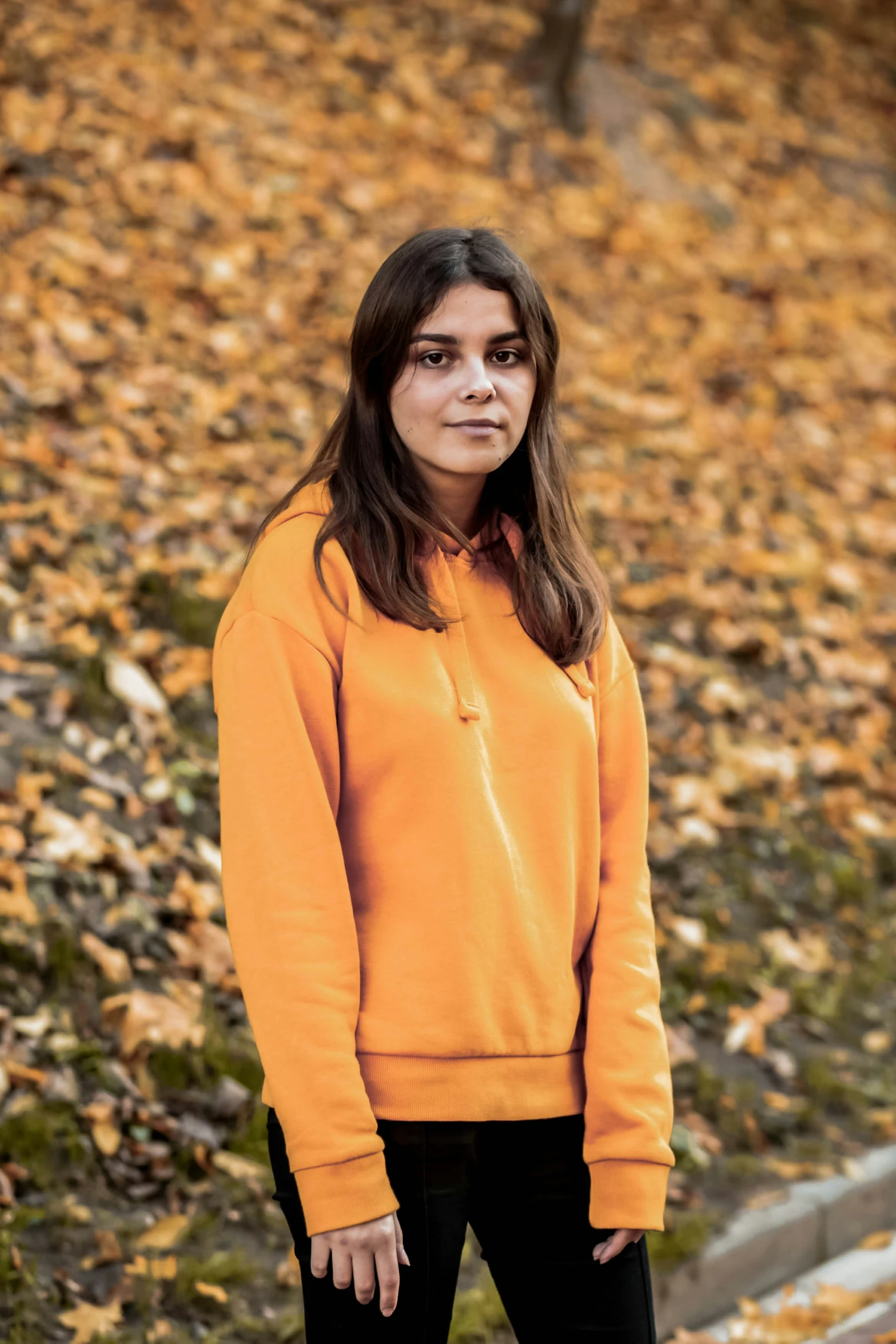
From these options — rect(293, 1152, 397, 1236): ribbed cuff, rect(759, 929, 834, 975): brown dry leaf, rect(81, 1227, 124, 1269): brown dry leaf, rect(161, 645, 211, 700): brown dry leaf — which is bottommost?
rect(759, 929, 834, 975): brown dry leaf

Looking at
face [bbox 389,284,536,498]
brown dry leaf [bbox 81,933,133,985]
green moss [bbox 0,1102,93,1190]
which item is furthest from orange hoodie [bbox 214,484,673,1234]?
brown dry leaf [bbox 81,933,133,985]

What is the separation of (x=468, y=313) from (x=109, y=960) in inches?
84.0

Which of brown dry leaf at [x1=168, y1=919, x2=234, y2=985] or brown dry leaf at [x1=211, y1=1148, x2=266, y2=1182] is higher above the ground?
brown dry leaf at [x1=168, y1=919, x2=234, y2=985]

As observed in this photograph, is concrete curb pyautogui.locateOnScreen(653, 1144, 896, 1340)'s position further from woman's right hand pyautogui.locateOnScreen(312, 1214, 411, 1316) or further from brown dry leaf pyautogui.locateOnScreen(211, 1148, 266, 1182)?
woman's right hand pyautogui.locateOnScreen(312, 1214, 411, 1316)

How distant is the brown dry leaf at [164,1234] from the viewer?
281 cm

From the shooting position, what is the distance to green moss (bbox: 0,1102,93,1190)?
2836 mm

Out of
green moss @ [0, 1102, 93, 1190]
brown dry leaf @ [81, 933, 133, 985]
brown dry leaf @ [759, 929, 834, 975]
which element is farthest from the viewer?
brown dry leaf @ [759, 929, 834, 975]

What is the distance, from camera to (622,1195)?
173 cm

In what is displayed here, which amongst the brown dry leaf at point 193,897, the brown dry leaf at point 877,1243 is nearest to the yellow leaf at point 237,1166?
the brown dry leaf at point 193,897

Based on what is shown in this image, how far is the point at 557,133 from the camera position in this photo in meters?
8.11

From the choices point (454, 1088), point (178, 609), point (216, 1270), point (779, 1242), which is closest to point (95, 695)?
point (178, 609)

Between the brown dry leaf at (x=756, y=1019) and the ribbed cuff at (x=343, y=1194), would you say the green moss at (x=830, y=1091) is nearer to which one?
the brown dry leaf at (x=756, y=1019)

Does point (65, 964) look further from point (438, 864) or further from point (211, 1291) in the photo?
point (438, 864)

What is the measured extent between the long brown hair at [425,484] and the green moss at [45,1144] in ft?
5.57
